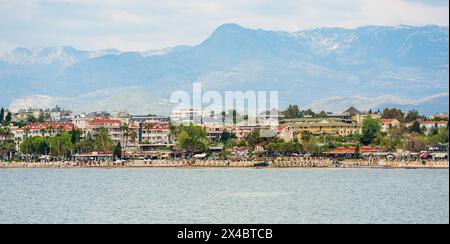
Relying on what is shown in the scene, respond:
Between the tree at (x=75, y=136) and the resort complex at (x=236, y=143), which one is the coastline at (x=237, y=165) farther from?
the tree at (x=75, y=136)

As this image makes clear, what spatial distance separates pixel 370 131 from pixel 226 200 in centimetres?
4055

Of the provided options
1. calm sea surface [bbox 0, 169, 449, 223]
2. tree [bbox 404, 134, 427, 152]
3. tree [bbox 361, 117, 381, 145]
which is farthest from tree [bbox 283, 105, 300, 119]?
calm sea surface [bbox 0, 169, 449, 223]

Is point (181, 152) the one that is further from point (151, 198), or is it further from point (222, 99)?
point (222, 99)

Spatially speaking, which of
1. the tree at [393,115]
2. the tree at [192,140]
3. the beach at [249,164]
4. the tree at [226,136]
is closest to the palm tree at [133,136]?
the tree at [192,140]

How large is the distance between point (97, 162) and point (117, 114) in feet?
150

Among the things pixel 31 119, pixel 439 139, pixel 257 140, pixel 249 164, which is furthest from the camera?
pixel 31 119

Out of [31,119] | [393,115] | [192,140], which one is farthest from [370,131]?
[31,119]

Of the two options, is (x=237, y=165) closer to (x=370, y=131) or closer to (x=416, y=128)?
→ (x=370, y=131)

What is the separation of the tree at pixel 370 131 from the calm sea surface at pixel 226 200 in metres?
24.3

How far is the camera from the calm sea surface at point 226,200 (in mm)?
21469

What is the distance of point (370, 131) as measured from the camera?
217 ft

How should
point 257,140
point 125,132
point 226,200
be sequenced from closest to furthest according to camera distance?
point 226,200, point 257,140, point 125,132
